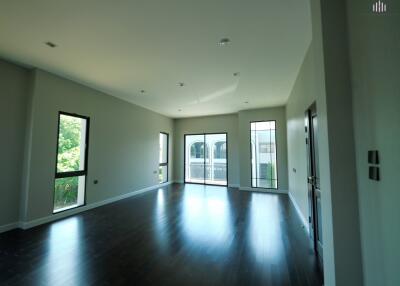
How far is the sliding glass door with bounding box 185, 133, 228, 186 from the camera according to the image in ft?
26.6

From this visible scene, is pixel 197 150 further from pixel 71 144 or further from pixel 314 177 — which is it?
pixel 314 177

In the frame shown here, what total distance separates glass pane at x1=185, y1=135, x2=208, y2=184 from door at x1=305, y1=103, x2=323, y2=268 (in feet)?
18.6

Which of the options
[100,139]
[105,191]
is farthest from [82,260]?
[100,139]

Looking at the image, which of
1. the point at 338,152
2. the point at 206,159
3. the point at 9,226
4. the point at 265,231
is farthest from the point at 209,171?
the point at 338,152

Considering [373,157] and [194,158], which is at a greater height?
[373,157]

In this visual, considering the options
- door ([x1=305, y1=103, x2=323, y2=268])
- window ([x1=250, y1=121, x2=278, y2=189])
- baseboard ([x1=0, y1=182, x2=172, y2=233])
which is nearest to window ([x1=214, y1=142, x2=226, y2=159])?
window ([x1=250, y1=121, x2=278, y2=189])

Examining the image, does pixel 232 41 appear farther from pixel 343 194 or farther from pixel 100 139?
pixel 100 139

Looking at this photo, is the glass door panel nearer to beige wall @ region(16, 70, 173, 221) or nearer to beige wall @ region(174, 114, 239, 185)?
beige wall @ region(174, 114, 239, 185)

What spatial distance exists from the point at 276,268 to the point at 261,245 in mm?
559

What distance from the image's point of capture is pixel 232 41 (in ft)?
9.00

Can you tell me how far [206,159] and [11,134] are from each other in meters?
6.32

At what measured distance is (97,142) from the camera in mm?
5012

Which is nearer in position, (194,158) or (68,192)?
(68,192)

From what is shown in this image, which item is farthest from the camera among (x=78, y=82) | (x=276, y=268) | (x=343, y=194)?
(x=78, y=82)
